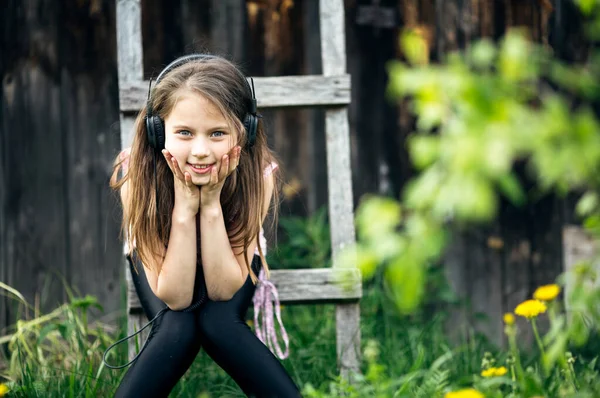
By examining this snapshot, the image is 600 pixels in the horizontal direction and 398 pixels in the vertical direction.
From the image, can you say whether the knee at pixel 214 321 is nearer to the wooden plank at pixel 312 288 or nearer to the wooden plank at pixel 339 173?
the wooden plank at pixel 312 288

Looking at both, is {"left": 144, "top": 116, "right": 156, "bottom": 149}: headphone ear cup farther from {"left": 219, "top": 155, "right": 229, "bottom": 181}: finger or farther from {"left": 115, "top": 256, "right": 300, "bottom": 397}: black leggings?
{"left": 115, "top": 256, "right": 300, "bottom": 397}: black leggings

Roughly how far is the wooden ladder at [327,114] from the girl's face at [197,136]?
20.6 inches

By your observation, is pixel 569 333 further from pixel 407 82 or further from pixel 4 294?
pixel 4 294

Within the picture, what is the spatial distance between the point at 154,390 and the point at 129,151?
0.79 m

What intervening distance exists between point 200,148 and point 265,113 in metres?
1.48

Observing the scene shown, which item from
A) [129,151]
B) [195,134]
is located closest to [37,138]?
[129,151]

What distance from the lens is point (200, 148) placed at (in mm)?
1897

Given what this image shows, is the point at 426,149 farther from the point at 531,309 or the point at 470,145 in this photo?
the point at 531,309

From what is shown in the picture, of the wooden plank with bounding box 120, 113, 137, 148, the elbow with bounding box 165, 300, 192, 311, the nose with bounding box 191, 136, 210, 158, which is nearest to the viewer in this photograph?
the nose with bounding box 191, 136, 210, 158

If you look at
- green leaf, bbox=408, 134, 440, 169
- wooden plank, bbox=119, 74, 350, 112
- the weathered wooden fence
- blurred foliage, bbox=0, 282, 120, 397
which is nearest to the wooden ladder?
wooden plank, bbox=119, 74, 350, 112

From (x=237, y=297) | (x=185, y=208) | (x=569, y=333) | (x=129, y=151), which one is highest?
(x=129, y=151)

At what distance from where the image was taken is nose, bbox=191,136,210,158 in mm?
1896

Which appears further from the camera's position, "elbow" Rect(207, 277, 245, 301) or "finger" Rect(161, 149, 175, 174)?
Answer: "elbow" Rect(207, 277, 245, 301)

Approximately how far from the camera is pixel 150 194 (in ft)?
6.81
